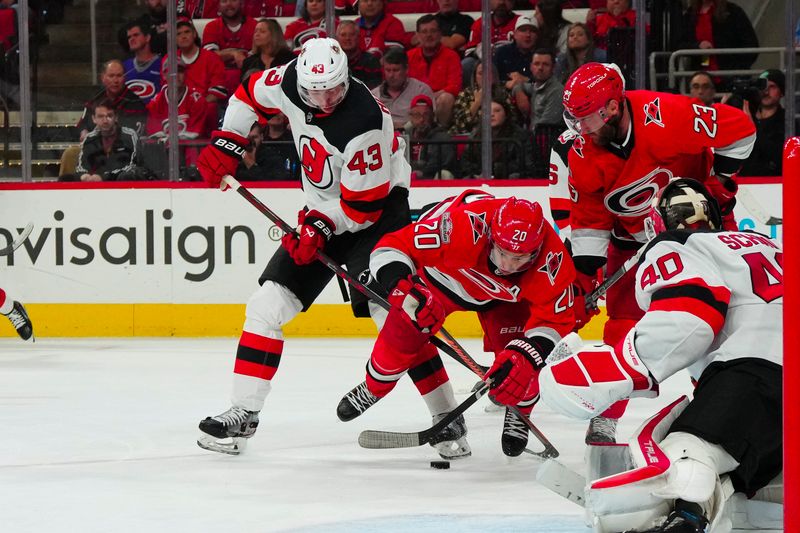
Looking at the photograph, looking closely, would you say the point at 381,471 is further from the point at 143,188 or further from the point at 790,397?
the point at 143,188

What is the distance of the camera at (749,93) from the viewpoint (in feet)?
21.5

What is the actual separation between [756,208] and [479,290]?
10.3 ft

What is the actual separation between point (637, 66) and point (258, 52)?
2036 millimetres

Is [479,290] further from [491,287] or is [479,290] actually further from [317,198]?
[317,198]

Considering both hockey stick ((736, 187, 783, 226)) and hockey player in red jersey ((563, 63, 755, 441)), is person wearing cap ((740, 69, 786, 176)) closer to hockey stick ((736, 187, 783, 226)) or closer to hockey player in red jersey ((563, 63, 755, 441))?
hockey stick ((736, 187, 783, 226))

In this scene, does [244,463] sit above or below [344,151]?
below

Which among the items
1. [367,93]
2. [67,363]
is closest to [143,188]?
[67,363]

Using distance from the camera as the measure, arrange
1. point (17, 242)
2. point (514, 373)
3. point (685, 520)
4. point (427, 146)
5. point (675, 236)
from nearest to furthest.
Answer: point (685, 520) → point (675, 236) → point (514, 373) → point (17, 242) → point (427, 146)

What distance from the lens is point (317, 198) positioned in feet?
12.7

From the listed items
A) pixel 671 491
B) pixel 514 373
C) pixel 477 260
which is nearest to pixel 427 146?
pixel 477 260

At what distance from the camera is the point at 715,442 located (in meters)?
2.28

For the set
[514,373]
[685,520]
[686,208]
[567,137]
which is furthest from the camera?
[567,137]

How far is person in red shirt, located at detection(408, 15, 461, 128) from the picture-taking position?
6.78 meters

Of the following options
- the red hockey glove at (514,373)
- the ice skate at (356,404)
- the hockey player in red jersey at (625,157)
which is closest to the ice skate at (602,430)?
the hockey player in red jersey at (625,157)
